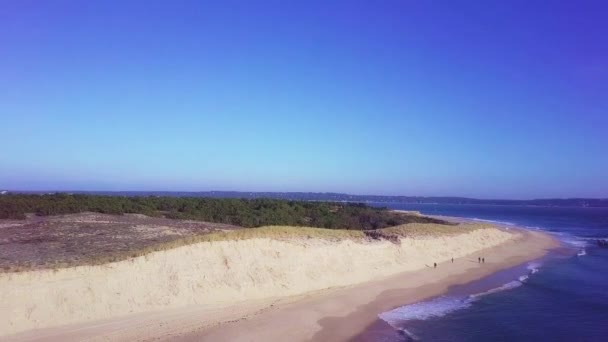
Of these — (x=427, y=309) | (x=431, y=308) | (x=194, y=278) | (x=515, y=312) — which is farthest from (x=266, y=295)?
(x=515, y=312)

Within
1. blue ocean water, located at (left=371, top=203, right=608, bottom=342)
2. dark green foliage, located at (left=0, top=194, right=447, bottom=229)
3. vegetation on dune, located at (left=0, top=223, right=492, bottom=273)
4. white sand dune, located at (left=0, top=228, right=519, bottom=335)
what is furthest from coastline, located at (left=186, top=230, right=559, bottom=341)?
dark green foliage, located at (left=0, top=194, right=447, bottom=229)

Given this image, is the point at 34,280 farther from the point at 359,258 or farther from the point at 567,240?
the point at 567,240

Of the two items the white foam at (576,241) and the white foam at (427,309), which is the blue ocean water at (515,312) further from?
the white foam at (576,241)

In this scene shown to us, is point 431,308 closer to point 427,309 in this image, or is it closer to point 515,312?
point 427,309

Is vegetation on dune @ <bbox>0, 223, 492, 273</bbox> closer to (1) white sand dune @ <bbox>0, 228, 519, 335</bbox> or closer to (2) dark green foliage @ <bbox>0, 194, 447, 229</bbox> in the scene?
(1) white sand dune @ <bbox>0, 228, 519, 335</bbox>

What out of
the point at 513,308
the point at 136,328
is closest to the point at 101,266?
the point at 136,328
